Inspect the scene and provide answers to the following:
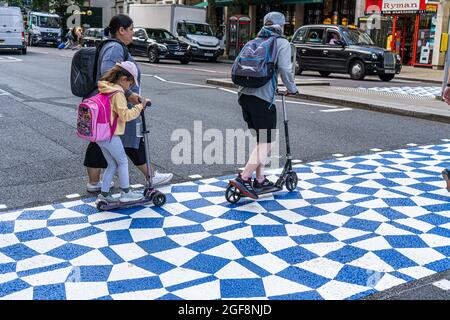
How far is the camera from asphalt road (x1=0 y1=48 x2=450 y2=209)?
6230 millimetres

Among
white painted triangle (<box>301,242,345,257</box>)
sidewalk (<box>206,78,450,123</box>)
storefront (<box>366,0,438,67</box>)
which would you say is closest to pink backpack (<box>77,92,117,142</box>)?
white painted triangle (<box>301,242,345,257</box>)

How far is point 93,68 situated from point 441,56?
24644 millimetres

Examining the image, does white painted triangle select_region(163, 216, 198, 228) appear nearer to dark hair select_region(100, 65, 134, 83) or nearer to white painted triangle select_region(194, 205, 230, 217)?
white painted triangle select_region(194, 205, 230, 217)

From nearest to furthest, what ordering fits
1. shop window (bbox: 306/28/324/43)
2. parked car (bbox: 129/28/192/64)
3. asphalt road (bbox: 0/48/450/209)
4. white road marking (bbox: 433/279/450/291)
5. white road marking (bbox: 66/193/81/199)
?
white road marking (bbox: 433/279/450/291)
white road marking (bbox: 66/193/81/199)
asphalt road (bbox: 0/48/450/209)
shop window (bbox: 306/28/324/43)
parked car (bbox: 129/28/192/64)

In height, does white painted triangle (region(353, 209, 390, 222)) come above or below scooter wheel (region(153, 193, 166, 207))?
below

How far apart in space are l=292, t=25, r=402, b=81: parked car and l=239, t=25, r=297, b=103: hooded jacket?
15558mm

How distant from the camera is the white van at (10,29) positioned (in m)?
28.9

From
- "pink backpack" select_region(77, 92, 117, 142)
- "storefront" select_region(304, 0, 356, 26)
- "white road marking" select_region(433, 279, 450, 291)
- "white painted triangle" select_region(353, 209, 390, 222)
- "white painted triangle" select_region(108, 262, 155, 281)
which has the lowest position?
"white painted triangle" select_region(108, 262, 155, 281)

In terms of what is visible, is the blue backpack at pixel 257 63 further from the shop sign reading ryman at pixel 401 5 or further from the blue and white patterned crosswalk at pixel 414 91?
the shop sign reading ryman at pixel 401 5

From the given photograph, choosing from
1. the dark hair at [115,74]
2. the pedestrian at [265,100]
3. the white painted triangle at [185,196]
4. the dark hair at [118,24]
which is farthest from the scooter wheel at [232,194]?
the dark hair at [118,24]

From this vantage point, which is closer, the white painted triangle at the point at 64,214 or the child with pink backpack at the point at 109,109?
the child with pink backpack at the point at 109,109

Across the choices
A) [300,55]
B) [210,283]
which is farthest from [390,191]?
[300,55]

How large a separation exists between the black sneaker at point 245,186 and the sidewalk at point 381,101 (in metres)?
6.92

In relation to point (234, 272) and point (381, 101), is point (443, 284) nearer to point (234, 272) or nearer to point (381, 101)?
point (234, 272)
